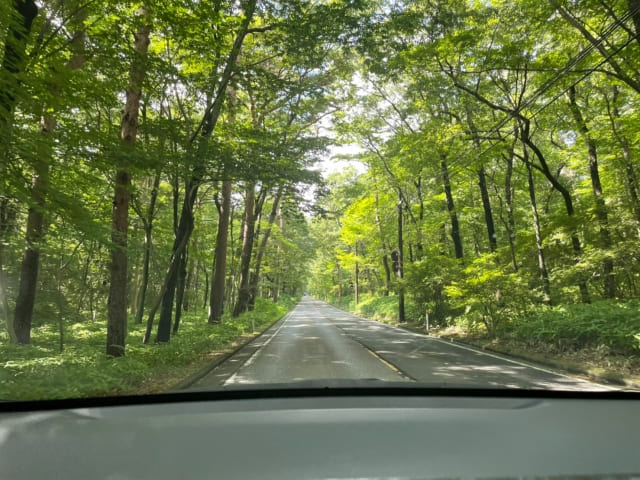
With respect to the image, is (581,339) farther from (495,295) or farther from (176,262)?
(176,262)

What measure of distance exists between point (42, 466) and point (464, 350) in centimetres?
1160

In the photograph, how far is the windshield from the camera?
6.11 metres

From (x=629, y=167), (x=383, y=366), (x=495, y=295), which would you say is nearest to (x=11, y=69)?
(x=383, y=366)

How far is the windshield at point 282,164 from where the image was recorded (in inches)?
240

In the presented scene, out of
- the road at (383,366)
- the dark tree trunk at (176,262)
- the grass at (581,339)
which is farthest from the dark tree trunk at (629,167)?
the dark tree trunk at (176,262)

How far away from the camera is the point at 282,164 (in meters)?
11.3

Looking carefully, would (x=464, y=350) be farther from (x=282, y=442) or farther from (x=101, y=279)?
(x=101, y=279)

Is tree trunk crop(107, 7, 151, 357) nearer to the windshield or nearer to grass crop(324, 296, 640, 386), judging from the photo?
the windshield

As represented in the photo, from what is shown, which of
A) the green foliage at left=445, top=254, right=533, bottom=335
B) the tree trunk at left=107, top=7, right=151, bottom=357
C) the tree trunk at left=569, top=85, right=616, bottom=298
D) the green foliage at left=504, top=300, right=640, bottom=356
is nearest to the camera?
the green foliage at left=504, top=300, right=640, bottom=356

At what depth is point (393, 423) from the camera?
1.86 meters

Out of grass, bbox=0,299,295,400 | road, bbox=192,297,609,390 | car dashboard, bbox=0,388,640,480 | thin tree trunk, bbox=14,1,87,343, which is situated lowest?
road, bbox=192,297,609,390

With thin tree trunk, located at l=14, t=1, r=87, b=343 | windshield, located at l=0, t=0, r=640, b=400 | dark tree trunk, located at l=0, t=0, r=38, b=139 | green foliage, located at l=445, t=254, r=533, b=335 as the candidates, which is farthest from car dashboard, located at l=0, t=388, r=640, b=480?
green foliage, located at l=445, t=254, r=533, b=335

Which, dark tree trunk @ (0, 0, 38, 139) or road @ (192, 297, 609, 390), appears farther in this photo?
road @ (192, 297, 609, 390)

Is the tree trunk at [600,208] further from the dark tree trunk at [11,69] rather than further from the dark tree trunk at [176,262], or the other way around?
the dark tree trunk at [11,69]
